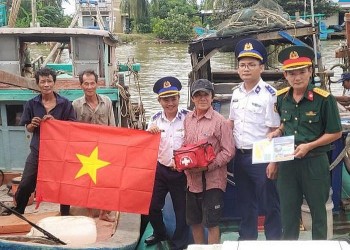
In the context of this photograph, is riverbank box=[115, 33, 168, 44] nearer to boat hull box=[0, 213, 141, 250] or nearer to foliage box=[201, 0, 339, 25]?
foliage box=[201, 0, 339, 25]

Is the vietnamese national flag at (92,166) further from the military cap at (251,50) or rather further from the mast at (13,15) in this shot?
the mast at (13,15)

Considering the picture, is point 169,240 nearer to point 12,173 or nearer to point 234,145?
point 234,145

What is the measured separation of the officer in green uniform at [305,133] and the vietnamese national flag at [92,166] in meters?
1.55

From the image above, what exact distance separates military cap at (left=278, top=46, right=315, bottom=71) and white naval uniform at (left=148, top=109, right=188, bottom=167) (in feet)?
4.02

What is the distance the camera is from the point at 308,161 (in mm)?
3932

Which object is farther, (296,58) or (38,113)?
(38,113)

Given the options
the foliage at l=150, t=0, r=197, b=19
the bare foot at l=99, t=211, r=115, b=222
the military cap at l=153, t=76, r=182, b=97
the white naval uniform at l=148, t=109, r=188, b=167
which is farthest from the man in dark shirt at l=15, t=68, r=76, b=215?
the foliage at l=150, t=0, r=197, b=19

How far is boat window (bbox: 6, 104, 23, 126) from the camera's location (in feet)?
23.2

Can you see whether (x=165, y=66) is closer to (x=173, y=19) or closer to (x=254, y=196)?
(x=173, y=19)

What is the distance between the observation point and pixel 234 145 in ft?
14.8

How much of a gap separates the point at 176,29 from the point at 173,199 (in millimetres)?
43476

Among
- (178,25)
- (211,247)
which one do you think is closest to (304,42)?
(211,247)

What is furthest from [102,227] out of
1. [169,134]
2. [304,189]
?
[304,189]

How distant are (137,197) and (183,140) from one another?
82 cm
